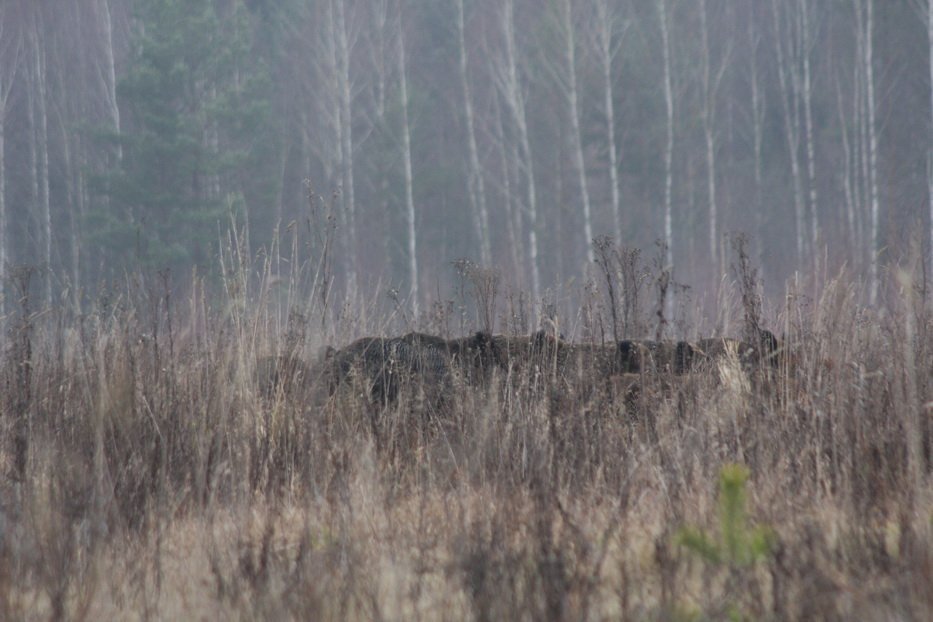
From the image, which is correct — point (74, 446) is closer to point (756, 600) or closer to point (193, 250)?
point (756, 600)

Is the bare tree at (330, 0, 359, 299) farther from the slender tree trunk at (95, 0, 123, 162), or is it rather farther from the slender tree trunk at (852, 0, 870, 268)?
the slender tree trunk at (852, 0, 870, 268)

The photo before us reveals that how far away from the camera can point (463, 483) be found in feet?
10.2

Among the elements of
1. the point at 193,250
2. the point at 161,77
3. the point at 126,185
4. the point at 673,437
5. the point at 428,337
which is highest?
the point at 161,77

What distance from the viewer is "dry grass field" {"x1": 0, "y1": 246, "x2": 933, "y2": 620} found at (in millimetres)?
2203

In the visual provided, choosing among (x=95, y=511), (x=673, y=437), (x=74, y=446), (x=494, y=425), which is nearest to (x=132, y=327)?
(x=74, y=446)

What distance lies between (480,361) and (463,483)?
1455mm

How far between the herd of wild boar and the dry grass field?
1.7 inches

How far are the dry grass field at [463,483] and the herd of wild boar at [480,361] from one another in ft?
0.14

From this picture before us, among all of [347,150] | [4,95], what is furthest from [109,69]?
[347,150]

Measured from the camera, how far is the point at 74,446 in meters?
3.73

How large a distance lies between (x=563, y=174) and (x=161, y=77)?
1139cm

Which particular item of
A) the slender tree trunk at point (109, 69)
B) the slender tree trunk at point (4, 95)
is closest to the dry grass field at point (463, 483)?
the slender tree trunk at point (4, 95)

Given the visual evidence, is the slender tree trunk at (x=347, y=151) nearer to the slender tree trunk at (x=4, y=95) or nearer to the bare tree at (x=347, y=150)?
the bare tree at (x=347, y=150)

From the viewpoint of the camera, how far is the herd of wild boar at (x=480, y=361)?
420cm
